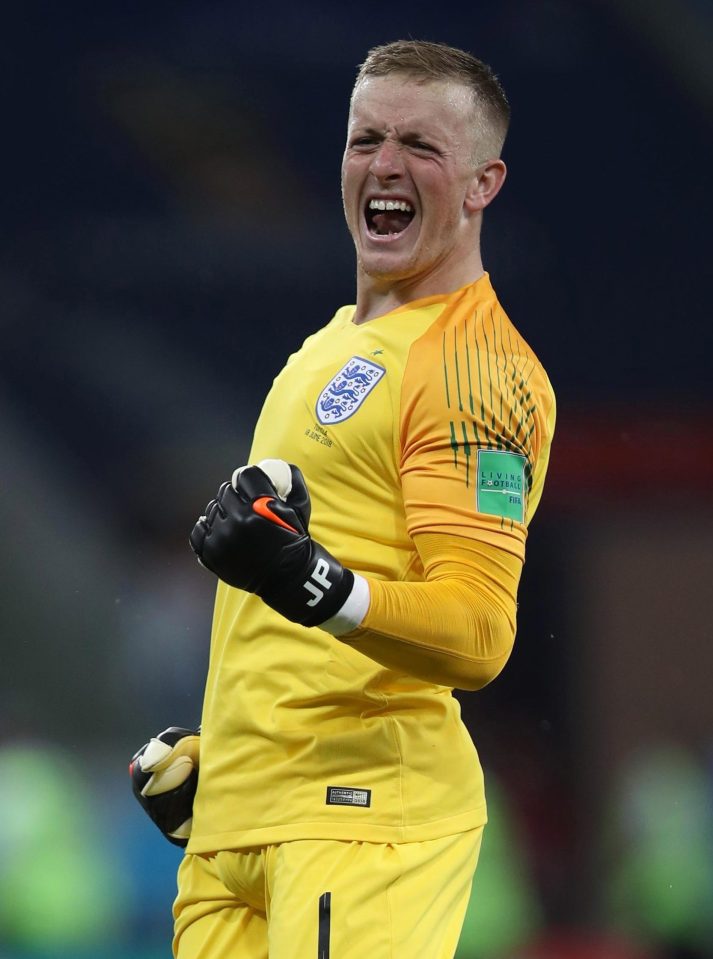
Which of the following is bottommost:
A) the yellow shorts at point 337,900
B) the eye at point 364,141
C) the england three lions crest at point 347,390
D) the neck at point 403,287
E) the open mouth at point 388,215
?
the yellow shorts at point 337,900

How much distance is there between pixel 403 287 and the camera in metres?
1.83

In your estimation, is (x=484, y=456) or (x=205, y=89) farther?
(x=205, y=89)

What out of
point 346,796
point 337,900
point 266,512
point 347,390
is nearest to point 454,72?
point 347,390

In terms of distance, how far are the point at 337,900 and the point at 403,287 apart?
2.51 ft

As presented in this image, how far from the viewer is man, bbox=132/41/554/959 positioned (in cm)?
147

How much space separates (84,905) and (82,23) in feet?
6.47

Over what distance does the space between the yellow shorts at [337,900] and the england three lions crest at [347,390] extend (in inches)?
19.3

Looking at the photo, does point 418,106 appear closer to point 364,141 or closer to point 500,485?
point 364,141

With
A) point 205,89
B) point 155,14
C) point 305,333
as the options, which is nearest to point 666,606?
point 305,333

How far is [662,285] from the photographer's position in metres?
3.19

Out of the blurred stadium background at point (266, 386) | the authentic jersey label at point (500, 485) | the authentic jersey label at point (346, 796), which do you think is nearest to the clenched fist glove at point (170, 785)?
the authentic jersey label at point (346, 796)

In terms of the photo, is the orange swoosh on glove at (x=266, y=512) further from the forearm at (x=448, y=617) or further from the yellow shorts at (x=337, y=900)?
the yellow shorts at (x=337, y=900)

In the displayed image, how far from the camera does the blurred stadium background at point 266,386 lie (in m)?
3.06

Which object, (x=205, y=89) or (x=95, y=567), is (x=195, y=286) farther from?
(x=95, y=567)
